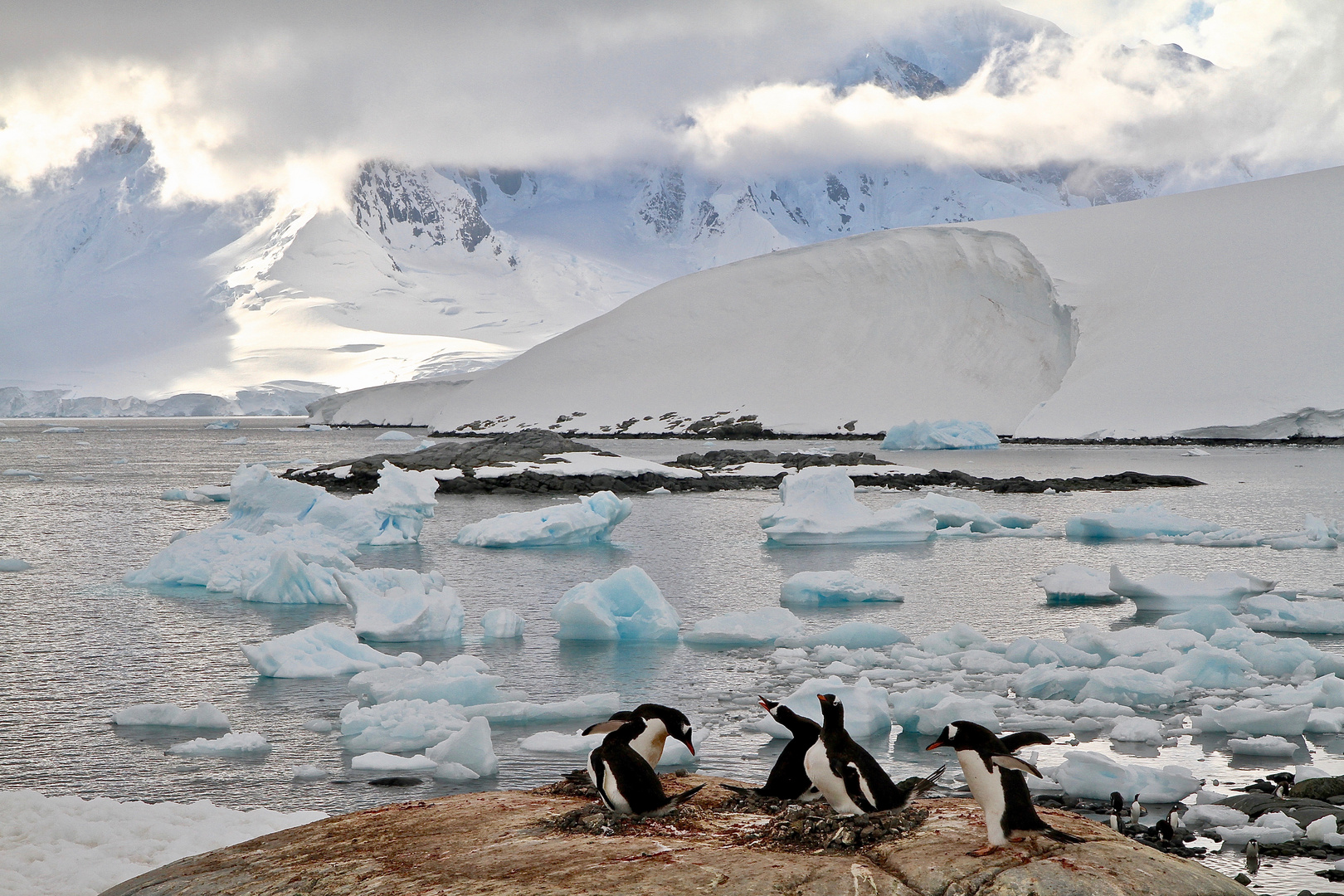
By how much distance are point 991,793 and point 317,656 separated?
288 inches

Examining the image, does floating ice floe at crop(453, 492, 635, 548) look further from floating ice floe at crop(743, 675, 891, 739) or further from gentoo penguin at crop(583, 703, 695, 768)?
gentoo penguin at crop(583, 703, 695, 768)

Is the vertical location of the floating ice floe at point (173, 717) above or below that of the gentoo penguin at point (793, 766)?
below

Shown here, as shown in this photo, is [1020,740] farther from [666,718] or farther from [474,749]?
[474,749]

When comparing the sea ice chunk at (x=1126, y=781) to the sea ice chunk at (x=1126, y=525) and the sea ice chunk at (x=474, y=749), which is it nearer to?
the sea ice chunk at (x=474, y=749)

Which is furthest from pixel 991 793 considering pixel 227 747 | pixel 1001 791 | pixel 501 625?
pixel 501 625

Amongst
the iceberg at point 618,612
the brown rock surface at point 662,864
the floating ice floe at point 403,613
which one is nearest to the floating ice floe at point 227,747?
the brown rock surface at point 662,864

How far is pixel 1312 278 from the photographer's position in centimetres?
4928

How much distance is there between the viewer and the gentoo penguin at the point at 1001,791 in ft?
10.8

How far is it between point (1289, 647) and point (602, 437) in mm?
49770

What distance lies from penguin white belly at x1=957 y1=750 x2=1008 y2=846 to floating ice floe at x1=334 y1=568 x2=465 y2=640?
316 inches

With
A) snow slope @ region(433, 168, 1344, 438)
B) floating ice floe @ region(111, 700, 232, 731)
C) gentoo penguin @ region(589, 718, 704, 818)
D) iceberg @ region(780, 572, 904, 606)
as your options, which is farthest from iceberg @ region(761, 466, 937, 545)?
snow slope @ region(433, 168, 1344, 438)

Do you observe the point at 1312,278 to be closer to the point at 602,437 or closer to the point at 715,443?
the point at 715,443

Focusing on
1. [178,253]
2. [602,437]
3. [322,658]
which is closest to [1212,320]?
[602,437]

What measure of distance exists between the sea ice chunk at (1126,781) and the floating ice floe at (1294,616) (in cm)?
576
